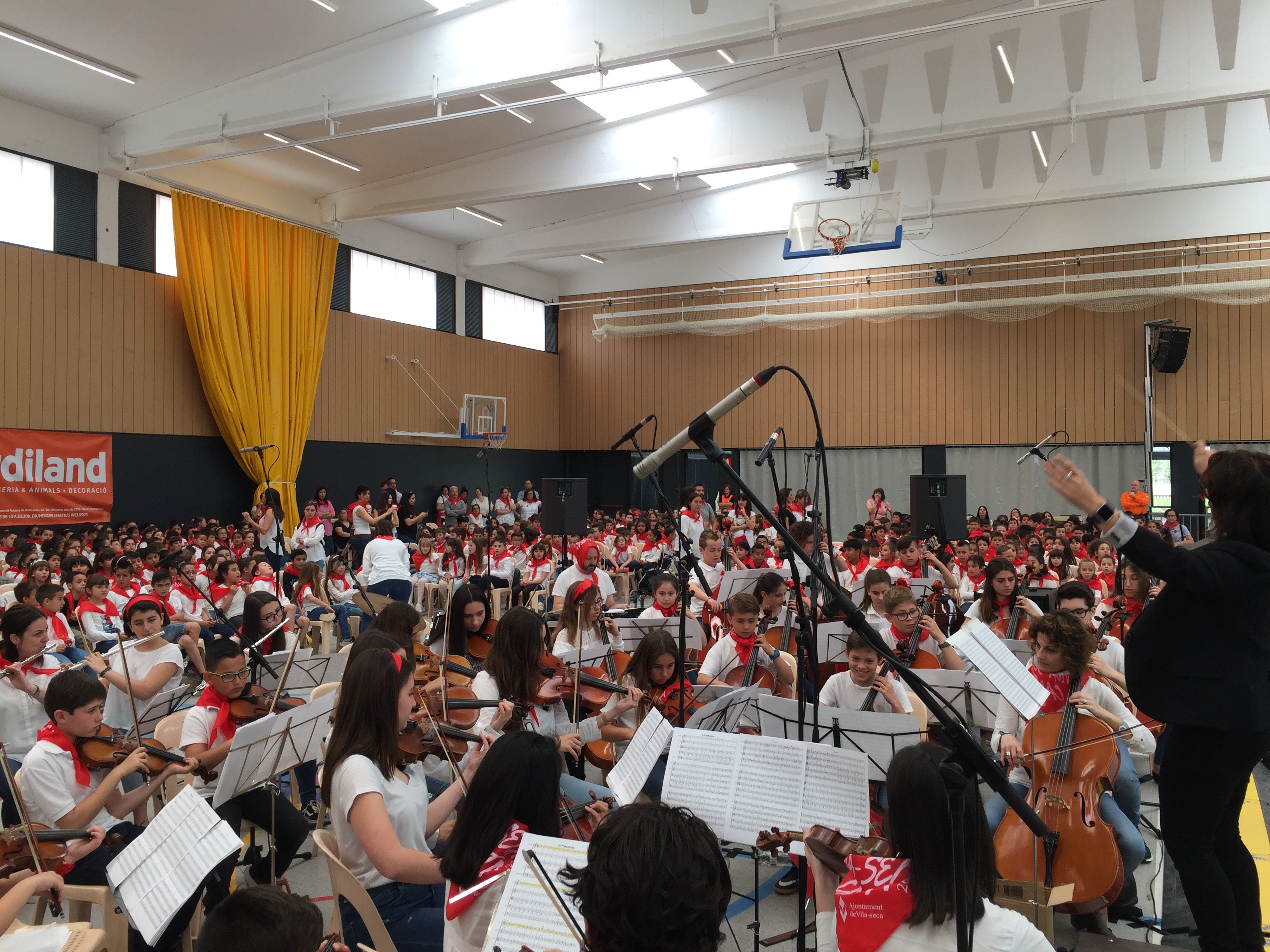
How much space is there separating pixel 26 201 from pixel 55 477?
3.75m

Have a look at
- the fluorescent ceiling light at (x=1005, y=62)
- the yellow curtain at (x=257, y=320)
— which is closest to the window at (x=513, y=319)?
the yellow curtain at (x=257, y=320)

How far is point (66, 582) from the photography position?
769 cm

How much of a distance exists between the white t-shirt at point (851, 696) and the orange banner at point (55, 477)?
1175 centimetres

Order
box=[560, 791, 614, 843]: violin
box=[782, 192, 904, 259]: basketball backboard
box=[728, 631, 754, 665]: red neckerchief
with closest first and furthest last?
box=[560, 791, 614, 843]: violin → box=[728, 631, 754, 665]: red neckerchief → box=[782, 192, 904, 259]: basketball backboard

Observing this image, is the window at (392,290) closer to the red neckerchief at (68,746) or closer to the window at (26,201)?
the window at (26,201)

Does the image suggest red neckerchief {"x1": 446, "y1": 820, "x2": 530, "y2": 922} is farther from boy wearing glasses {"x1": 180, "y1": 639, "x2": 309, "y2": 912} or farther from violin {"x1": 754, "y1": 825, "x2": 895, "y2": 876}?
boy wearing glasses {"x1": 180, "y1": 639, "x2": 309, "y2": 912}

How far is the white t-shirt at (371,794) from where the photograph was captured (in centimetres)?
256

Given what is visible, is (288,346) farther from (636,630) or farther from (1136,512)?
(1136,512)

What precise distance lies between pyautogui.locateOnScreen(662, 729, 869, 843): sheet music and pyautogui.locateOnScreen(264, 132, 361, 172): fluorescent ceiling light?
437 inches

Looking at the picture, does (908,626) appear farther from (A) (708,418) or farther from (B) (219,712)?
(B) (219,712)

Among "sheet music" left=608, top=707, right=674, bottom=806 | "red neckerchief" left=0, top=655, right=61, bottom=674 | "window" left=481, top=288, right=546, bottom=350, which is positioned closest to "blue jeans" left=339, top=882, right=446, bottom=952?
"sheet music" left=608, top=707, right=674, bottom=806

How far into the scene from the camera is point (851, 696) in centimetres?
420

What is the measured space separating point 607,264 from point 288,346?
892 centimetres

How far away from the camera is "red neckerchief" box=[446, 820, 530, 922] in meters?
2.11
